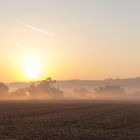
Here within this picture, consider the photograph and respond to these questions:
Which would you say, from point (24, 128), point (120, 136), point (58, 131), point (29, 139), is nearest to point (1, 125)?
point (24, 128)

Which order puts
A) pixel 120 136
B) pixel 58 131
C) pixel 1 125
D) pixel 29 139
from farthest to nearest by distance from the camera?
pixel 1 125 < pixel 58 131 < pixel 120 136 < pixel 29 139

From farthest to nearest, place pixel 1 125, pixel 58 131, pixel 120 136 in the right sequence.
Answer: pixel 1 125 → pixel 58 131 → pixel 120 136

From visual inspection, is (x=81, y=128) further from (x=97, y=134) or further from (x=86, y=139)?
(x=86, y=139)

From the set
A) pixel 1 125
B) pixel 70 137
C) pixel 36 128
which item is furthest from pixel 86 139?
pixel 1 125

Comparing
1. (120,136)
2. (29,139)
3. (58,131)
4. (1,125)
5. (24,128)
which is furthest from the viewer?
(1,125)

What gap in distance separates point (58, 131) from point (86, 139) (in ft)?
16.4

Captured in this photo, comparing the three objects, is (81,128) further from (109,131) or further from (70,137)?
(70,137)

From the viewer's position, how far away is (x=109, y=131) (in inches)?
1412

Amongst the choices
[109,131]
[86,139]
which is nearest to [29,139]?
[86,139]

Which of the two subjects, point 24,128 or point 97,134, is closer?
point 97,134

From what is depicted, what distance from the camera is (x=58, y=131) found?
A: 35250 millimetres

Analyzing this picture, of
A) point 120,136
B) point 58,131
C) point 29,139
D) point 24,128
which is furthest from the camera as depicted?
point 24,128

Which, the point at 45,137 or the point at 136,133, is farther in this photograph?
the point at 136,133

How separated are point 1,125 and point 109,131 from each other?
11373mm
